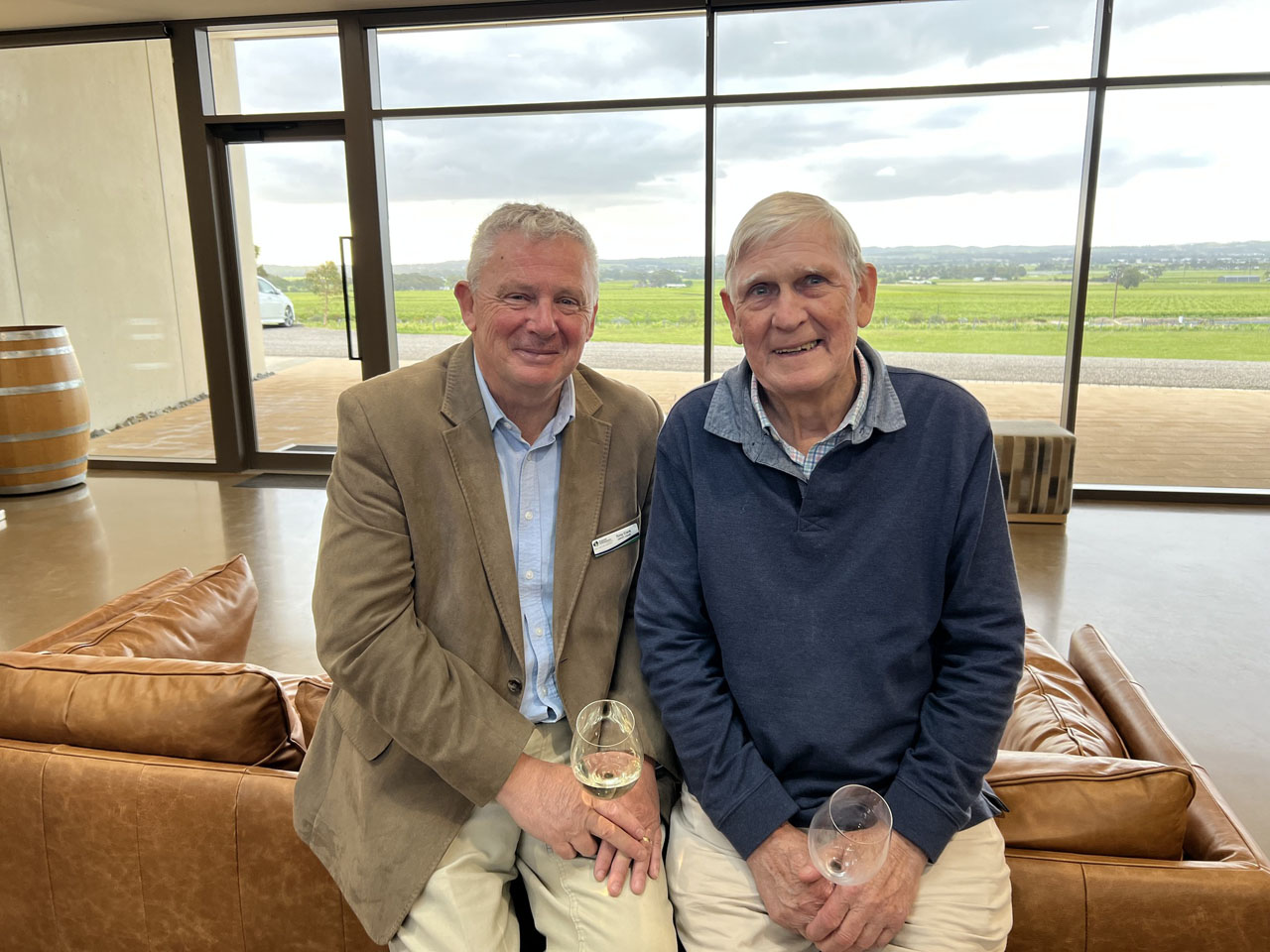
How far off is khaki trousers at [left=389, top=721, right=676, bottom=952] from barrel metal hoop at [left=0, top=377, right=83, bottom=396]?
6187mm

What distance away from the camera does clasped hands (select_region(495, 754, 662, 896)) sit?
1404 millimetres

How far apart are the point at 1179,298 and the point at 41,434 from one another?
7944 millimetres

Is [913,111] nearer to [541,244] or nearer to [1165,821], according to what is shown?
[541,244]

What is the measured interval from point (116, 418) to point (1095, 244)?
7522 millimetres

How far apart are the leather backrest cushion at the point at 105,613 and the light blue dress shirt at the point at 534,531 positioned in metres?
1.04

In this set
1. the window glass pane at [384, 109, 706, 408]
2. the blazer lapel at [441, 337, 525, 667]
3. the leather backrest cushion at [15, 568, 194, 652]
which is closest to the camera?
the blazer lapel at [441, 337, 525, 667]

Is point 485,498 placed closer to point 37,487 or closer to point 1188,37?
point 1188,37

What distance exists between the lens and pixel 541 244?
1582mm

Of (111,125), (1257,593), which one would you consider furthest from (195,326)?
(1257,593)

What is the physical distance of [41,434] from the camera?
20.2 feet

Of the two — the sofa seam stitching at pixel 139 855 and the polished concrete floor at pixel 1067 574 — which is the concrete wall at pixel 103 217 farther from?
the sofa seam stitching at pixel 139 855

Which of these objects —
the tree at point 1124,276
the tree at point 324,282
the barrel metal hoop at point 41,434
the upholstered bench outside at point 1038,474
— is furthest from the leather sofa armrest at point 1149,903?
the barrel metal hoop at point 41,434

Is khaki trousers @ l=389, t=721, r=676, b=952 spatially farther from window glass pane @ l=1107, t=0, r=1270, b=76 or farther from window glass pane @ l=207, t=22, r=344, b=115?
window glass pane @ l=207, t=22, r=344, b=115

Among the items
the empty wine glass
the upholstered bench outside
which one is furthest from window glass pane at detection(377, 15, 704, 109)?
the empty wine glass
